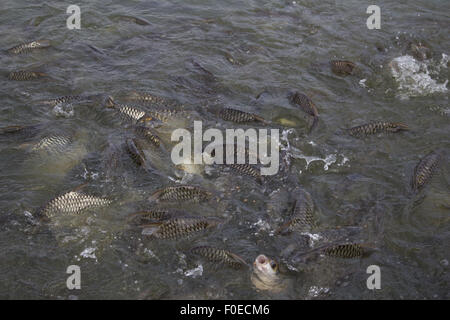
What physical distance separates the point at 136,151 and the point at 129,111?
123cm

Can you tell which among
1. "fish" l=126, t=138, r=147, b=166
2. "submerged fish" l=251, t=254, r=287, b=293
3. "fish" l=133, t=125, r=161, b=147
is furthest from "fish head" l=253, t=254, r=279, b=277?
"fish" l=133, t=125, r=161, b=147

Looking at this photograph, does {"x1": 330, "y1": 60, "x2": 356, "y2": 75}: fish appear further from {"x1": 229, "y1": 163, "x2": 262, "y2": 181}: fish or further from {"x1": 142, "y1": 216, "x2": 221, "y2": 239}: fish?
{"x1": 142, "y1": 216, "x2": 221, "y2": 239}: fish

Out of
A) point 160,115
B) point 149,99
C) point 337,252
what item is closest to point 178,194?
point 160,115

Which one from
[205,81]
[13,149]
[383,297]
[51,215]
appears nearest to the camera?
→ [383,297]

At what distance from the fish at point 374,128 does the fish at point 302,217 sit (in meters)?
1.75

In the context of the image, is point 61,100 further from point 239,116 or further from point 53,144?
point 239,116

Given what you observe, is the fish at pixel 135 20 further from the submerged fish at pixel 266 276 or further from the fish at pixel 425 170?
the submerged fish at pixel 266 276

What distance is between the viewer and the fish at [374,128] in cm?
677

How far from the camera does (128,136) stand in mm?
6586

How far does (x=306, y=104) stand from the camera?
7.36 m

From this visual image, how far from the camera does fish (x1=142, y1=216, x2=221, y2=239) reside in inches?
198

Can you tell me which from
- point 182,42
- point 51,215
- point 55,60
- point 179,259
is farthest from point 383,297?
point 55,60

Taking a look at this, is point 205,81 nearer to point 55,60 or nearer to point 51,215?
point 55,60

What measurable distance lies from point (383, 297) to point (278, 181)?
2065mm
